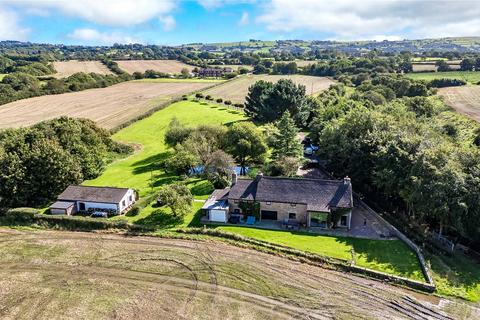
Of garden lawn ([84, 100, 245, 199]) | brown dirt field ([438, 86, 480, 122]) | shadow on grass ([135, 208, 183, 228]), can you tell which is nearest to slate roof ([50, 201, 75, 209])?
garden lawn ([84, 100, 245, 199])

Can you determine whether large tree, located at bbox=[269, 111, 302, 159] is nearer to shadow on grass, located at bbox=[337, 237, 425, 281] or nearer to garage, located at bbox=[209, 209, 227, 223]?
garage, located at bbox=[209, 209, 227, 223]

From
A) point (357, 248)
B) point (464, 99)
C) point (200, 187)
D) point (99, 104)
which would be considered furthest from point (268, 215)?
point (464, 99)

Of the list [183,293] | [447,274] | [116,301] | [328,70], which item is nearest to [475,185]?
[447,274]

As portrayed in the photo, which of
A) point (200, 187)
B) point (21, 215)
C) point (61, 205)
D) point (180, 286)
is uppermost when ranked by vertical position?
point (61, 205)

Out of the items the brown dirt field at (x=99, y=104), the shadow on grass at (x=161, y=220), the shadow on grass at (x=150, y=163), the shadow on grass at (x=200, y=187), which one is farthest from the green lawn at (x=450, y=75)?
the shadow on grass at (x=161, y=220)

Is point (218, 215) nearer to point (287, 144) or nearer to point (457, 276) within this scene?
point (287, 144)

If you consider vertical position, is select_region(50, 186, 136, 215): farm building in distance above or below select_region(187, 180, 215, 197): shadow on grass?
above

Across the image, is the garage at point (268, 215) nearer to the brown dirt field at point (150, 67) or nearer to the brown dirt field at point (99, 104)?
the brown dirt field at point (99, 104)
